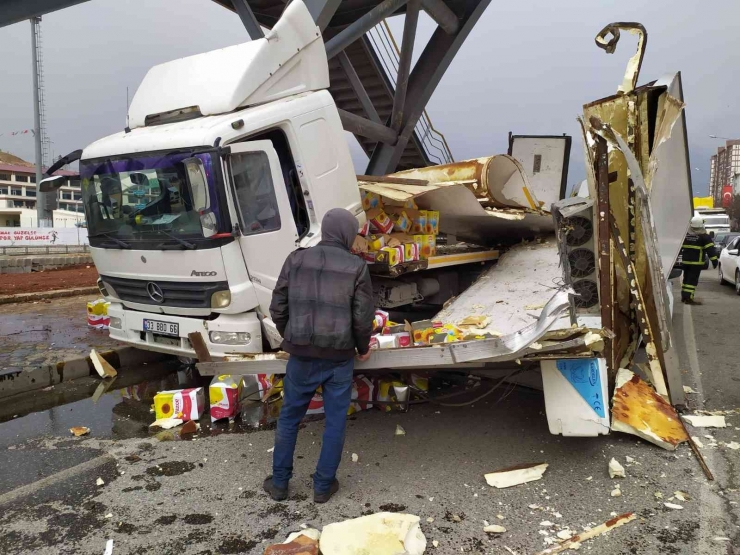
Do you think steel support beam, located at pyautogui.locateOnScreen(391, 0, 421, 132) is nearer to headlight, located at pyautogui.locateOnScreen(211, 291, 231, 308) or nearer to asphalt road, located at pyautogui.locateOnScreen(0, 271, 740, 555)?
headlight, located at pyautogui.locateOnScreen(211, 291, 231, 308)

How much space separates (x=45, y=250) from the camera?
22.4m

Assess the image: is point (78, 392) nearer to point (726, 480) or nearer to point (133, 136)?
point (133, 136)

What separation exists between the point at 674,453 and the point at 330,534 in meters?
2.55

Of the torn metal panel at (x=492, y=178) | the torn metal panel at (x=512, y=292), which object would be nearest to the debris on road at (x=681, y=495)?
the torn metal panel at (x=512, y=292)

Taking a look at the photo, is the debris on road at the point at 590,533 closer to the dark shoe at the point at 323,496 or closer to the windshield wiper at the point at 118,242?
the dark shoe at the point at 323,496

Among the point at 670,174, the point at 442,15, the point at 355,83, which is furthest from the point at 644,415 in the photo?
the point at 442,15

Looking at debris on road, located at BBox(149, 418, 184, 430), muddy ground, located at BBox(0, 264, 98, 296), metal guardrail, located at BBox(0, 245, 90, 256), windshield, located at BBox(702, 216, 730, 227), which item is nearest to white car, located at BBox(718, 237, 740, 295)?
debris on road, located at BBox(149, 418, 184, 430)

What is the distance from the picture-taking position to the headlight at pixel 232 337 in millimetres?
4695

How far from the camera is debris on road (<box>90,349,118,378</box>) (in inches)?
239

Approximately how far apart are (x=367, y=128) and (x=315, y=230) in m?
5.90

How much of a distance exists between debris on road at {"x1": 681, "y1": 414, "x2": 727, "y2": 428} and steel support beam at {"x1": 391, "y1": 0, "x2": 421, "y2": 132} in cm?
845

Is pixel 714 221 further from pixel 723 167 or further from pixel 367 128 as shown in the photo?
pixel 723 167

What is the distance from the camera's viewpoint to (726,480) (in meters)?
3.43

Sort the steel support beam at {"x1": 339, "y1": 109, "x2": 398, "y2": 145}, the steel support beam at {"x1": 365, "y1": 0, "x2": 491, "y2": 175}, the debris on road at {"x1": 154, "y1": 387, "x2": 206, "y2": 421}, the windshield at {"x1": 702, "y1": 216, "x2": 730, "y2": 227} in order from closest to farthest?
the debris on road at {"x1": 154, "y1": 387, "x2": 206, "y2": 421}, the steel support beam at {"x1": 339, "y1": 109, "x2": 398, "y2": 145}, the steel support beam at {"x1": 365, "y1": 0, "x2": 491, "y2": 175}, the windshield at {"x1": 702, "y1": 216, "x2": 730, "y2": 227}
